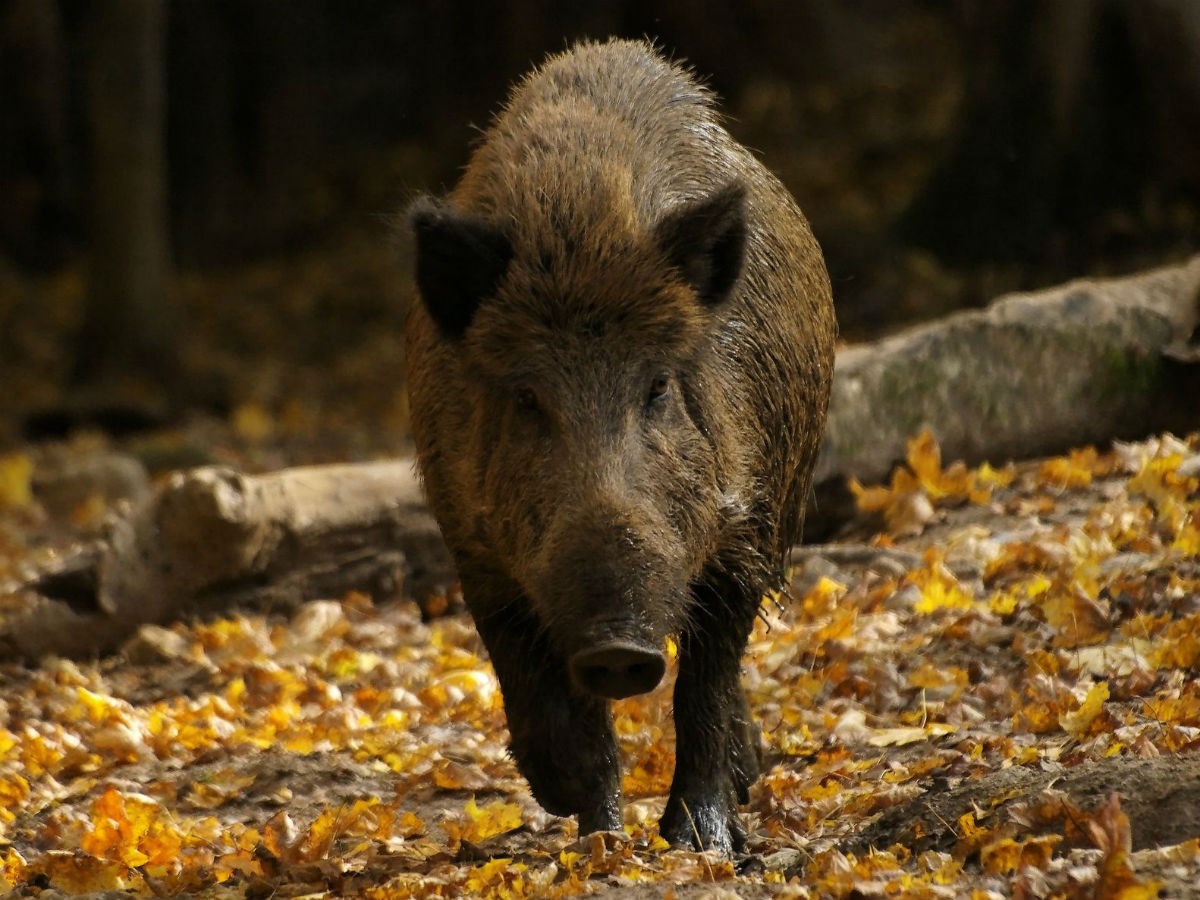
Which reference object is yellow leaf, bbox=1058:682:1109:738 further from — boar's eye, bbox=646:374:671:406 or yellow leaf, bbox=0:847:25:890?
yellow leaf, bbox=0:847:25:890

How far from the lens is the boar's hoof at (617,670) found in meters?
3.84

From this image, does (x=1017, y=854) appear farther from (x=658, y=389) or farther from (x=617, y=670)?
(x=658, y=389)

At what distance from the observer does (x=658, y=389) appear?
175 inches

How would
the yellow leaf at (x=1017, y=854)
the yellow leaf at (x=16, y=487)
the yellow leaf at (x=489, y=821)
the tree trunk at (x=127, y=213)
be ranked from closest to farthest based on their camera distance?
the yellow leaf at (x=1017, y=854), the yellow leaf at (x=489, y=821), the yellow leaf at (x=16, y=487), the tree trunk at (x=127, y=213)

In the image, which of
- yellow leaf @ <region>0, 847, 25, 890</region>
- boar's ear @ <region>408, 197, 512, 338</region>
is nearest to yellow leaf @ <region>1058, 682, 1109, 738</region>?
boar's ear @ <region>408, 197, 512, 338</region>

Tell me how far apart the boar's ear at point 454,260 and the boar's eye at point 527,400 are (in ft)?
1.00

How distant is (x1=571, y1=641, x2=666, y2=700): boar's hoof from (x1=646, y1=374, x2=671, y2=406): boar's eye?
78 cm

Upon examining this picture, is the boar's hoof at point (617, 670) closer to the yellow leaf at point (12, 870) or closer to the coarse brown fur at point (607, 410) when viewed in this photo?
the coarse brown fur at point (607, 410)

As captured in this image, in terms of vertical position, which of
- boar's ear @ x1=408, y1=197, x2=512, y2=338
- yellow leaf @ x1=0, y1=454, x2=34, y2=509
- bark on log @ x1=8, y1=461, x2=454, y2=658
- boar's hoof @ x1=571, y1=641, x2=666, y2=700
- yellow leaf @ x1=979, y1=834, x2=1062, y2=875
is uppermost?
boar's ear @ x1=408, y1=197, x2=512, y2=338

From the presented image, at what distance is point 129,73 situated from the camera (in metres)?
14.9

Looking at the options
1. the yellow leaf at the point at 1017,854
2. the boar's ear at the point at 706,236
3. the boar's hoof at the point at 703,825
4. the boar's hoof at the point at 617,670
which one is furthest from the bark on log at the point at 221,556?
the yellow leaf at the point at 1017,854

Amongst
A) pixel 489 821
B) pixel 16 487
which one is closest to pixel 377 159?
pixel 16 487

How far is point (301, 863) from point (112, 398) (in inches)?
446

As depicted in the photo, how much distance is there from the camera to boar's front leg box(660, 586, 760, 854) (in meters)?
4.72
